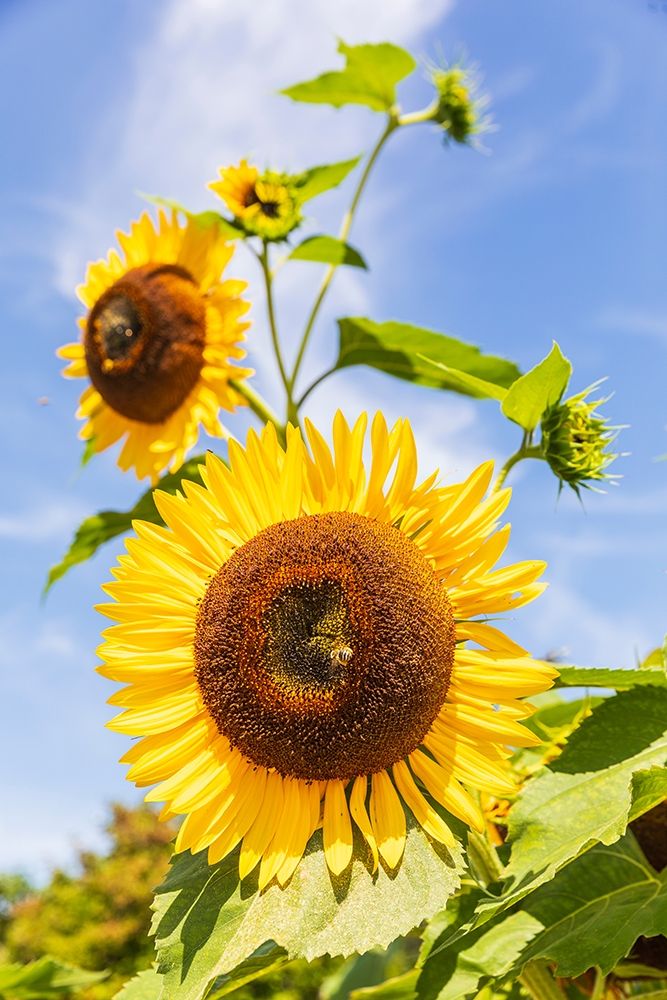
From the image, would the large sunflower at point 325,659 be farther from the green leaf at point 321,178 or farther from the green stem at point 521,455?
the green leaf at point 321,178

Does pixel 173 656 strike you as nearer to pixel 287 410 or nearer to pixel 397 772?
pixel 397 772

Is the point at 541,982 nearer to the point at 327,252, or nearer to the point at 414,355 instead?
the point at 414,355

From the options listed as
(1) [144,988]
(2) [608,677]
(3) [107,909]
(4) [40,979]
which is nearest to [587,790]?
(2) [608,677]

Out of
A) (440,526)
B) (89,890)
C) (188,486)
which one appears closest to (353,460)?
(440,526)

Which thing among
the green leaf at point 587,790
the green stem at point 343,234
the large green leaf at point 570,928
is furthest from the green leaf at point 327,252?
the large green leaf at point 570,928

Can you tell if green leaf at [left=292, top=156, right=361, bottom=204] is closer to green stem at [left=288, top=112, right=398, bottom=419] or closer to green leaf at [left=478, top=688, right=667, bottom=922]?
green stem at [left=288, top=112, right=398, bottom=419]

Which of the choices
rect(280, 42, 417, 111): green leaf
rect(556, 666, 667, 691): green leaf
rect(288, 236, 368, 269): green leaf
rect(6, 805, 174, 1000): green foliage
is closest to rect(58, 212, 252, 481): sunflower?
rect(288, 236, 368, 269): green leaf
